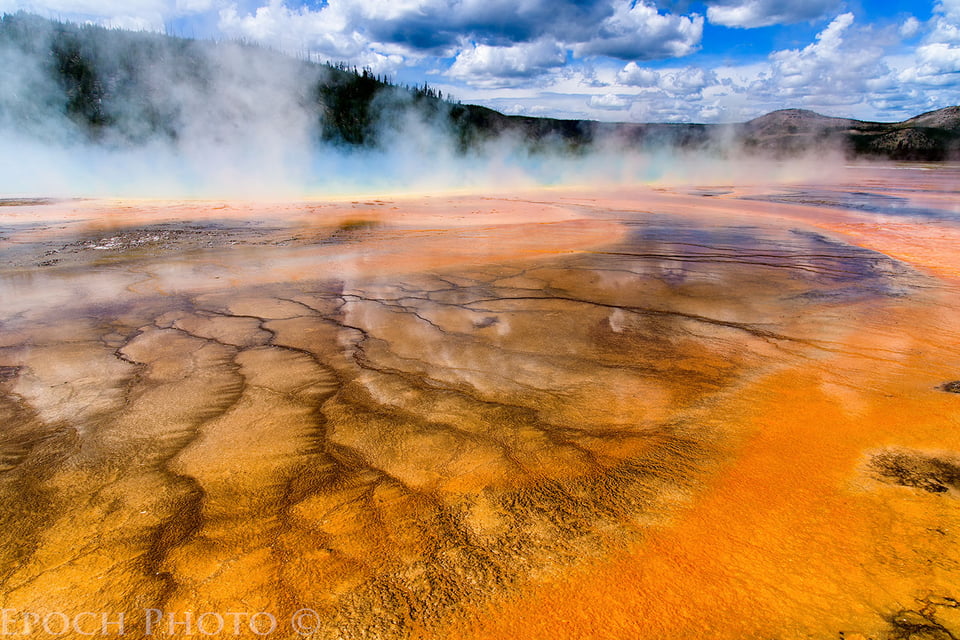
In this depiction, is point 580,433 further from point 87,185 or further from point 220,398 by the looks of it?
point 87,185

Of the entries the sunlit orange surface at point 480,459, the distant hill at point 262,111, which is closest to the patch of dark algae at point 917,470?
the sunlit orange surface at point 480,459

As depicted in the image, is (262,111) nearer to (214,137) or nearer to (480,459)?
(214,137)

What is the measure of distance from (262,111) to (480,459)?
1022 inches

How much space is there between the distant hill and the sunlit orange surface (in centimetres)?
2131

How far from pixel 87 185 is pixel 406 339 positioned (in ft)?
59.6

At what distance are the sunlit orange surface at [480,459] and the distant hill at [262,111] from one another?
21.3 m

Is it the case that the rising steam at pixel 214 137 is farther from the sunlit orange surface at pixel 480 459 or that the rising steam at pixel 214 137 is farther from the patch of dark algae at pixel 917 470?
the patch of dark algae at pixel 917 470

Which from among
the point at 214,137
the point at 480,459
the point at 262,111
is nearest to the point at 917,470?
the point at 480,459

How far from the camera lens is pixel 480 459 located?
191 cm

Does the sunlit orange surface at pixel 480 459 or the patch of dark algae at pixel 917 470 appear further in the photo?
the patch of dark algae at pixel 917 470

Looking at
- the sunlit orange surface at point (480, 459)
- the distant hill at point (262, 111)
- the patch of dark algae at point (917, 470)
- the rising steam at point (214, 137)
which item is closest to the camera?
the sunlit orange surface at point (480, 459)

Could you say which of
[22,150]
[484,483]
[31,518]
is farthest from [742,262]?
[22,150]

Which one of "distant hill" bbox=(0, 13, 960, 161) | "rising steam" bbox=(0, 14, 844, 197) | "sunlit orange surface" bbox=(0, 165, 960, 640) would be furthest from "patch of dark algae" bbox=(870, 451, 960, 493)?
"distant hill" bbox=(0, 13, 960, 161)

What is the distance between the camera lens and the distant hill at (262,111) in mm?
22781
